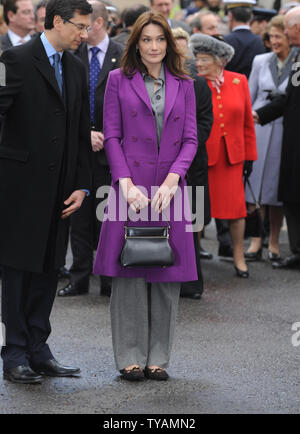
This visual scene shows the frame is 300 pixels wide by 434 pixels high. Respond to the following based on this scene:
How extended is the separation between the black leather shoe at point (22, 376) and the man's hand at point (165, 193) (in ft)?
3.74

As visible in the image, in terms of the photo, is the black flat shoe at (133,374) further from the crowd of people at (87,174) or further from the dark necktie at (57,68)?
the dark necktie at (57,68)

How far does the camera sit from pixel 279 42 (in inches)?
352

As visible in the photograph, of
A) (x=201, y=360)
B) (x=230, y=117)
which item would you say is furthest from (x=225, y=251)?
(x=201, y=360)

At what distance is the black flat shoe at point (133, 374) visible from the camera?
17.1ft

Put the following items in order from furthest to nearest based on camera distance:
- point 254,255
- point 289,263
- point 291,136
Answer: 1. point 254,255
2. point 289,263
3. point 291,136

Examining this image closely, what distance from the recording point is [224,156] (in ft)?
26.1


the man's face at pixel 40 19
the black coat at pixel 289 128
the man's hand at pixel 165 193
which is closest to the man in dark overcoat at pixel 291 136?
the black coat at pixel 289 128

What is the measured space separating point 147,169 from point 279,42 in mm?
4221

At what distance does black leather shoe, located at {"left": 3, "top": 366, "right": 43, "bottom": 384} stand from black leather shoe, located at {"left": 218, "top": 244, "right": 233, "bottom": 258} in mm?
4244

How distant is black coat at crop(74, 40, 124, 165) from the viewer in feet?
23.8

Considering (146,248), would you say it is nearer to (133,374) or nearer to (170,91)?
(133,374)

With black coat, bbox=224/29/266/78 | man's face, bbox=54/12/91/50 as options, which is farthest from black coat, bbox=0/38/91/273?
black coat, bbox=224/29/266/78
